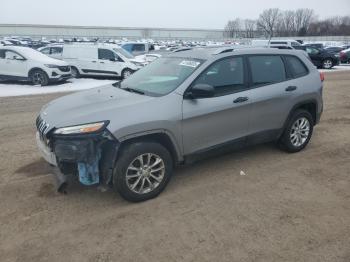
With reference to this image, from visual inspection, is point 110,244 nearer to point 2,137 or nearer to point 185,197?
point 185,197

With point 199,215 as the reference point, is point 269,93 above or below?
above

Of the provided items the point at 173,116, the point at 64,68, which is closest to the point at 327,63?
the point at 64,68

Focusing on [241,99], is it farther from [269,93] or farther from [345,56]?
[345,56]

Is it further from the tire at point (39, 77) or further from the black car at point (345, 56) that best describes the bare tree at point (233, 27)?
the tire at point (39, 77)

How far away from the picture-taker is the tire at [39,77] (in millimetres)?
14078

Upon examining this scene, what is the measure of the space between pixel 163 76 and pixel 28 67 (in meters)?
11.1

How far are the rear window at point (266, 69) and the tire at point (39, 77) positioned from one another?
1108 centimetres

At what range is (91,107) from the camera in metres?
3.96

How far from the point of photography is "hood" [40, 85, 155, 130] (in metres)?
3.72

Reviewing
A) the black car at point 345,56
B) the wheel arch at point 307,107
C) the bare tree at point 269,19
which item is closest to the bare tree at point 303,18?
the bare tree at point 269,19

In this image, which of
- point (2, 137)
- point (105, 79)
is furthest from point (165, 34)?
point (2, 137)

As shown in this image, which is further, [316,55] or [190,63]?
[316,55]

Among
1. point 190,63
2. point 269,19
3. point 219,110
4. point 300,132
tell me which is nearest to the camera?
point 219,110

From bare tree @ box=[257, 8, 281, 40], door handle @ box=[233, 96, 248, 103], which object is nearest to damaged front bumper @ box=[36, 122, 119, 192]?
door handle @ box=[233, 96, 248, 103]
